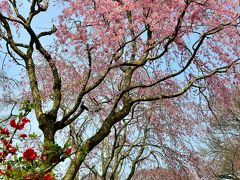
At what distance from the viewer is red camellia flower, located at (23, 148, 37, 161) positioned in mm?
3994

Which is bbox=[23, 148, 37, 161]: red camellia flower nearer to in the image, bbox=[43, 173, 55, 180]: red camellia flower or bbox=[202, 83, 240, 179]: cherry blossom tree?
bbox=[43, 173, 55, 180]: red camellia flower

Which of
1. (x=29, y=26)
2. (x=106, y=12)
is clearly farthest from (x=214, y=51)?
(x=29, y=26)

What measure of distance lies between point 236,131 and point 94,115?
1143 cm

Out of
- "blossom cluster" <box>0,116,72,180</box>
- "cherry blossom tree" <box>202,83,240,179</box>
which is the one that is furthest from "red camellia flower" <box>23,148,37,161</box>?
"cherry blossom tree" <box>202,83,240,179</box>

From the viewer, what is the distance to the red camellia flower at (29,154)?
399 cm

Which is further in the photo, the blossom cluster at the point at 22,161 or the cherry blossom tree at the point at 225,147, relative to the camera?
the cherry blossom tree at the point at 225,147

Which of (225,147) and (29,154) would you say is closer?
(29,154)

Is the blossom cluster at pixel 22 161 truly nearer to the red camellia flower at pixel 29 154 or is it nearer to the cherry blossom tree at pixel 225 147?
the red camellia flower at pixel 29 154

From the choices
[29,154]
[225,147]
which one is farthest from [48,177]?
[225,147]

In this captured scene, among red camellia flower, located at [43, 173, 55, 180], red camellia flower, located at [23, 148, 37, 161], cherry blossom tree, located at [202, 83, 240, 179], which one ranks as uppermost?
cherry blossom tree, located at [202, 83, 240, 179]

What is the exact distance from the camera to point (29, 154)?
13.1ft

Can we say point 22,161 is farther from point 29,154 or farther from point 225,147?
point 225,147

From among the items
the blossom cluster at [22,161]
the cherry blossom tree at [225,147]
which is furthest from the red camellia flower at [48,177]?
the cherry blossom tree at [225,147]

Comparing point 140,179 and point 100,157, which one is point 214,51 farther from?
point 140,179
